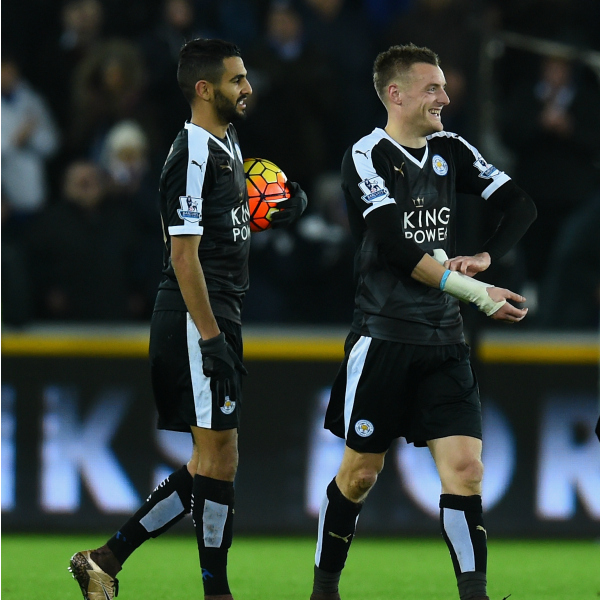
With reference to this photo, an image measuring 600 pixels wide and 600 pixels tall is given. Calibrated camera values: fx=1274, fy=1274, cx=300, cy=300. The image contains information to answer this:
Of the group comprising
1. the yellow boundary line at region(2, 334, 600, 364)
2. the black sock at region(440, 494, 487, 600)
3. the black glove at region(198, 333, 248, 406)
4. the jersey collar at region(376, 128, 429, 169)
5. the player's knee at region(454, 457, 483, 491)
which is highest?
the jersey collar at region(376, 128, 429, 169)

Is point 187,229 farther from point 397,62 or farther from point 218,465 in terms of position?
point 397,62

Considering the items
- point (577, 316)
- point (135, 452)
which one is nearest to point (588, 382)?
point (577, 316)

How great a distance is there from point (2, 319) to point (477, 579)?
4450 mm

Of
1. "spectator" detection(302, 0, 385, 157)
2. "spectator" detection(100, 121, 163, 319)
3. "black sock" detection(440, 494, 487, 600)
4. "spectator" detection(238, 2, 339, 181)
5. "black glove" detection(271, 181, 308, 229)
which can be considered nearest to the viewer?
"black sock" detection(440, 494, 487, 600)

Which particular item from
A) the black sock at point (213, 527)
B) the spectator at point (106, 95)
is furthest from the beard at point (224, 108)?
the spectator at point (106, 95)

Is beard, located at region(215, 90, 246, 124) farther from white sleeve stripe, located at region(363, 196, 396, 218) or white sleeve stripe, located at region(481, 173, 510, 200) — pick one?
white sleeve stripe, located at region(481, 173, 510, 200)

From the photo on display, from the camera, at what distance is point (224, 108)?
5.23m

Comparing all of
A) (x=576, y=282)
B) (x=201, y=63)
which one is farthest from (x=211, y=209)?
(x=576, y=282)

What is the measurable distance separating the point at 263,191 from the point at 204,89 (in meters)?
0.55

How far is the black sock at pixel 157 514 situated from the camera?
18.1 feet

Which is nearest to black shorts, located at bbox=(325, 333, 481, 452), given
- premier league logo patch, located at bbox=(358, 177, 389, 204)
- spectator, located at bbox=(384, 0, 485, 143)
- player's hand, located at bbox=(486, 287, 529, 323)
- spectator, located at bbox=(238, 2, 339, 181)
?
player's hand, located at bbox=(486, 287, 529, 323)

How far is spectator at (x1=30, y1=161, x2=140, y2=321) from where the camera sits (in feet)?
28.4

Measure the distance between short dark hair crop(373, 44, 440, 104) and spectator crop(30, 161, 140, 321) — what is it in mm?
3730

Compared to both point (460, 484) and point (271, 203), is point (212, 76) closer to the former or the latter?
point (271, 203)
